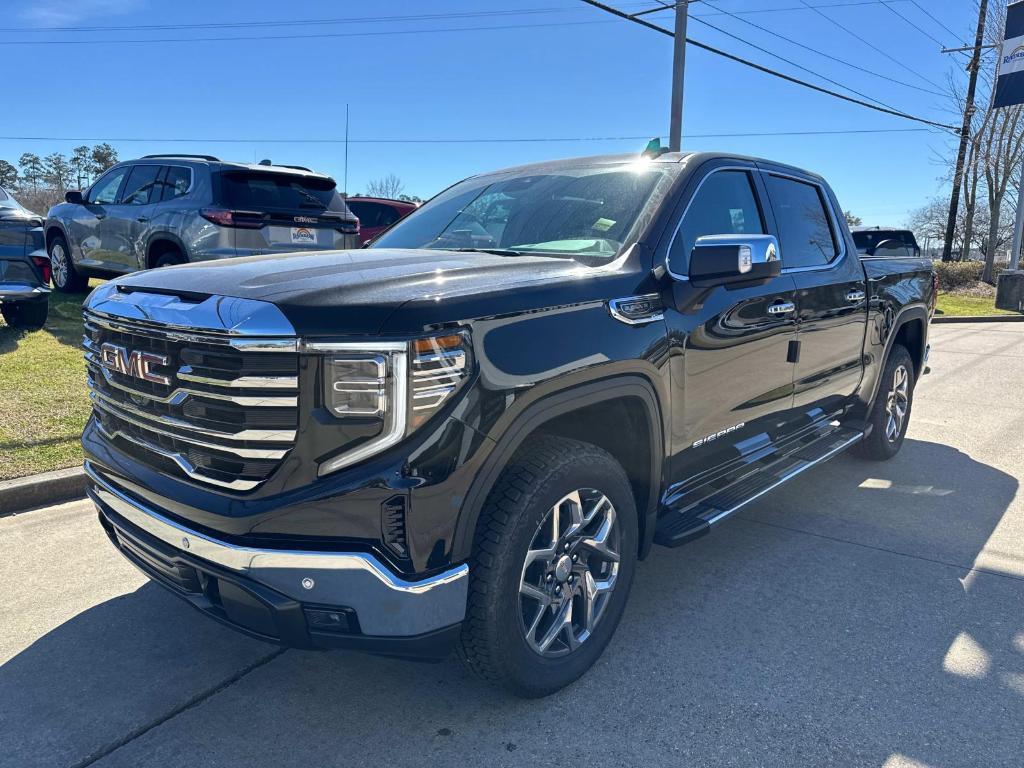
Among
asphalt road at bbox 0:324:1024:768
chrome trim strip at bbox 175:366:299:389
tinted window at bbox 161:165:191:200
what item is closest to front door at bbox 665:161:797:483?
asphalt road at bbox 0:324:1024:768

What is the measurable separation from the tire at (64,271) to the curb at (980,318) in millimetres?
16951

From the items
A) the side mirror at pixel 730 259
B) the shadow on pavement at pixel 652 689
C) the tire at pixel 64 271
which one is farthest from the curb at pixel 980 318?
the tire at pixel 64 271

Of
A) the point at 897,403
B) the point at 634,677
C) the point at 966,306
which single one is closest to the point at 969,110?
the point at 966,306

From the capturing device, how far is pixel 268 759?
2393 millimetres

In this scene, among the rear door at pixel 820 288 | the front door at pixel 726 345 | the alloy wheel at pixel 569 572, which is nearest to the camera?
the alloy wheel at pixel 569 572

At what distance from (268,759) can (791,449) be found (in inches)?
119

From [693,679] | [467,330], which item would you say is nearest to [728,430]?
[693,679]

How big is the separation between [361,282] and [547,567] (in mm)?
1149

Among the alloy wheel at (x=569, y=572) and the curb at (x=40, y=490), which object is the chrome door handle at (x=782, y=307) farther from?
the curb at (x=40, y=490)

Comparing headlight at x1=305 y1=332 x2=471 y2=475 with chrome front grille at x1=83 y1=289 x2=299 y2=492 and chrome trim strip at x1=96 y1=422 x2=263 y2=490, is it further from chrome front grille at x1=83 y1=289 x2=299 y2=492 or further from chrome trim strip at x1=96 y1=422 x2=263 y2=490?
chrome trim strip at x1=96 y1=422 x2=263 y2=490

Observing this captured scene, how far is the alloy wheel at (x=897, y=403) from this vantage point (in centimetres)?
562

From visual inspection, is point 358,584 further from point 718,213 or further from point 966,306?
point 966,306

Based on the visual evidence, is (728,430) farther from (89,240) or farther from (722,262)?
(89,240)

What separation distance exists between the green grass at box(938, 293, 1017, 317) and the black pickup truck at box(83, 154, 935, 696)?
17923 millimetres
